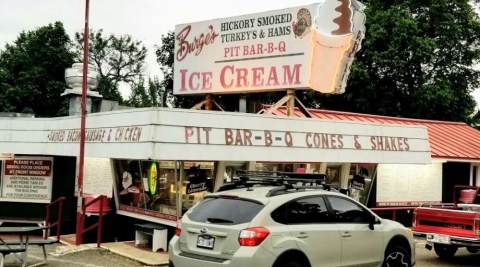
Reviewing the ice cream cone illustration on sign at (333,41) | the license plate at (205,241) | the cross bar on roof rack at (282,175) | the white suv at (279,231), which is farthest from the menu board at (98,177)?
the license plate at (205,241)

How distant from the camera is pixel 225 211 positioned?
25.8 ft

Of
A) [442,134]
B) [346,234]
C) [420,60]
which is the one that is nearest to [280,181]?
[346,234]

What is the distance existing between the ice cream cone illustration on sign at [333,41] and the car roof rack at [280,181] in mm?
4877

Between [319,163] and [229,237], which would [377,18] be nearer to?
[319,163]

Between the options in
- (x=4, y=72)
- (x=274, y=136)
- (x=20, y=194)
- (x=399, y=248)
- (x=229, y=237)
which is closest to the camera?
(x=229, y=237)

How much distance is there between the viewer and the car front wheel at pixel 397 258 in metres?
9.25

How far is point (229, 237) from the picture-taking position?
747 cm

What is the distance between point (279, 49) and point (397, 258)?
264 inches

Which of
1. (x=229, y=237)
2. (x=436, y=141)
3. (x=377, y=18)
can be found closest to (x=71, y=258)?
(x=229, y=237)

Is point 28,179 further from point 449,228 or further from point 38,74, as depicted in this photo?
point 38,74

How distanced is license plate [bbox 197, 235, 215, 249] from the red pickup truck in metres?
5.94

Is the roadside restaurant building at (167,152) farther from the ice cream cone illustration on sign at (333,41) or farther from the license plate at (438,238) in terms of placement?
the license plate at (438,238)

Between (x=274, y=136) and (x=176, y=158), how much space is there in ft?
9.00

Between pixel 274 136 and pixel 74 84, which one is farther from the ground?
pixel 74 84
